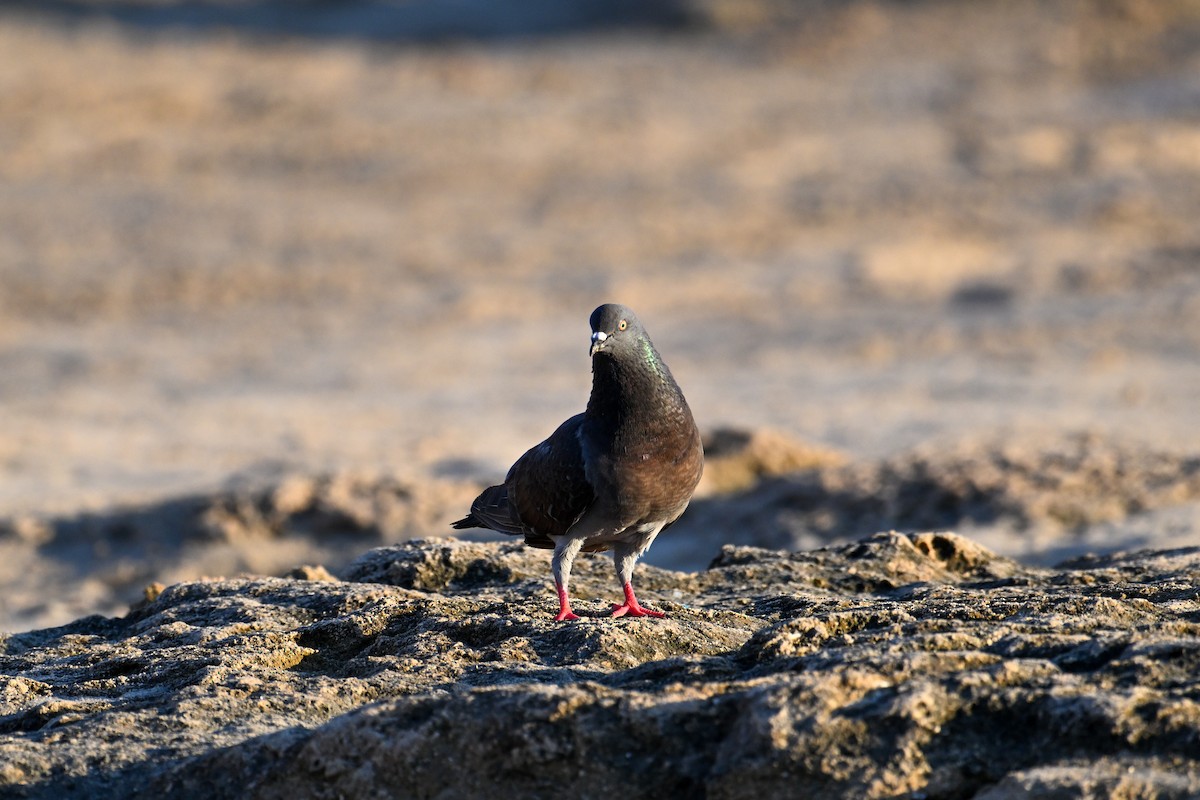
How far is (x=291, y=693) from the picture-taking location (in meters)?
4.41

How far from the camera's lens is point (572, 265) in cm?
2064

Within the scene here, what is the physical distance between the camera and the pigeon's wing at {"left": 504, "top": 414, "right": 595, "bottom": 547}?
5.23m

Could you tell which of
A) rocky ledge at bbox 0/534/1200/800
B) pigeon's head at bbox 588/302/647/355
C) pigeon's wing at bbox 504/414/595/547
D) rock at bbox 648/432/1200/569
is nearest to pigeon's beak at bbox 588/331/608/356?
pigeon's head at bbox 588/302/647/355

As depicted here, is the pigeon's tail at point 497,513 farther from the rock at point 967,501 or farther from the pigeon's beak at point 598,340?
the rock at point 967,501

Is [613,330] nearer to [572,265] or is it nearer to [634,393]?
[634,393]

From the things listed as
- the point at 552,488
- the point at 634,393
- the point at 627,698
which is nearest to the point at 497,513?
the point at 552,488

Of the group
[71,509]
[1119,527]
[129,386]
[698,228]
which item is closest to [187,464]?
[71,509]

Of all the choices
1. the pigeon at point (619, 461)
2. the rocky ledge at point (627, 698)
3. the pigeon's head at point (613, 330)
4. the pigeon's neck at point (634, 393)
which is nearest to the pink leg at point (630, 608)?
the pigeon at point (619, 461)

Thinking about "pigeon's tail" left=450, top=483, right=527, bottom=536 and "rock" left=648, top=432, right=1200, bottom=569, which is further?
"rock" left=648, top=432, right=1200, bottom=569

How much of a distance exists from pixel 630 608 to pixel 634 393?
2.42 feet

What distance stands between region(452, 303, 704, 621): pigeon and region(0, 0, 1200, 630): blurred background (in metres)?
4.30

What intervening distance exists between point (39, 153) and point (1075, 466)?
18.8m

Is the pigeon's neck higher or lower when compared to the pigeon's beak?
lower

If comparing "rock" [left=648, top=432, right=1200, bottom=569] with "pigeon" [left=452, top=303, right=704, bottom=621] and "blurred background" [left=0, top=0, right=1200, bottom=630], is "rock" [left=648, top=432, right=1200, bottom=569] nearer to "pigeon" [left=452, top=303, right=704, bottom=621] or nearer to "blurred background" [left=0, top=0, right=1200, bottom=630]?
"blurred background" [left=0, top=0, right=1200, bottom=630]
